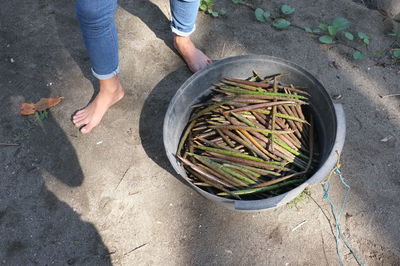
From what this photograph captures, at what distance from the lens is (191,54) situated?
Answer: 2.62 metres

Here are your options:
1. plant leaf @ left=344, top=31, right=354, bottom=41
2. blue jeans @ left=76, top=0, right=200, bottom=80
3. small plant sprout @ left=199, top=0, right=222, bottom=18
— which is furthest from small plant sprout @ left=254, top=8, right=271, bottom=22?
blue jeans @ left=76, top=0, right=200, bottom=80

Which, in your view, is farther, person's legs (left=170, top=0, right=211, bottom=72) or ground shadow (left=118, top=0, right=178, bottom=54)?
ground shadow (left=118, top=0, right=178, bottom=54)

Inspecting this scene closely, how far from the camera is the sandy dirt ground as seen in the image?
2.03 meters

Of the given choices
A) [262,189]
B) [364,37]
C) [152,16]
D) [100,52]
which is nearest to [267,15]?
[364,37]

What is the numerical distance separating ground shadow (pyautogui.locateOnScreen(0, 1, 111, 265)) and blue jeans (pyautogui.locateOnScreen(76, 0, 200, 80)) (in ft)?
1.94

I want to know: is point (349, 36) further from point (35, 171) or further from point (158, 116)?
point (35, 171)

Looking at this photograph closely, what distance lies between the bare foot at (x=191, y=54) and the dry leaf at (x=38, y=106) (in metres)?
0.89

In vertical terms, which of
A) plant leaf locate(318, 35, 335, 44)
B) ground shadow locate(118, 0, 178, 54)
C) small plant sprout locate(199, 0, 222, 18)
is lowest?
ground shadow locate(118, 0, 178, 54)

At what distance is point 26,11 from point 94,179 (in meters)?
1.62

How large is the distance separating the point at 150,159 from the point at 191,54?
2.62 feet

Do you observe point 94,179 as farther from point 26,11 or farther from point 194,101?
point 26,11

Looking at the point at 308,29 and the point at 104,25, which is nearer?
the point at 104,25

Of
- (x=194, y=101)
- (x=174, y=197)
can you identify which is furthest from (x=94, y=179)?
(x=194, y=101)

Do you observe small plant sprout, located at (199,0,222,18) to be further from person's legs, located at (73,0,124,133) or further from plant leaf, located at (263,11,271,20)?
person's legs, located at (73,0,124,133)
